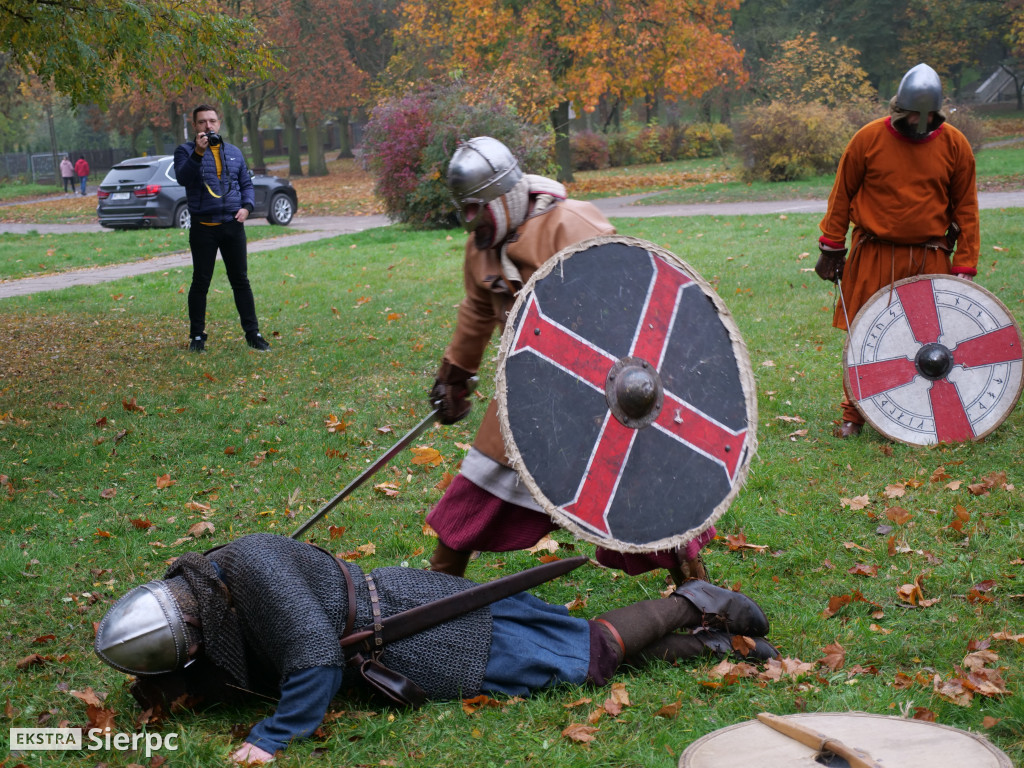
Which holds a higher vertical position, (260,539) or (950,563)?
(260,539)

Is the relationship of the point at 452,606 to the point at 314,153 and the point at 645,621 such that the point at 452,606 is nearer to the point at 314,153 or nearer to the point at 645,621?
the point at 645,621

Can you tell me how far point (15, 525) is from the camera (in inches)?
187

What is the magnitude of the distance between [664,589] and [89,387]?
501 cm

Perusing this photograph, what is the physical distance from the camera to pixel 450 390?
3545 millimetres

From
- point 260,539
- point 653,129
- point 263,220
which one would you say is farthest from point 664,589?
point 653,129

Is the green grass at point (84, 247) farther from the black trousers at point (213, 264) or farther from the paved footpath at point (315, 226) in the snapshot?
the black trousers at point (213, 264)

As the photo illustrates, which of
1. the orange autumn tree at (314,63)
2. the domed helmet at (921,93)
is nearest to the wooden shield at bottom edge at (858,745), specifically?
the domed helmet at (921,93)

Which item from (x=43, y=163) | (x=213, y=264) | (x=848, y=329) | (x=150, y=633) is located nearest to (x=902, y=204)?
(x=848, y=329)

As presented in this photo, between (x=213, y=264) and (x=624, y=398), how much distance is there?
597 centimetres

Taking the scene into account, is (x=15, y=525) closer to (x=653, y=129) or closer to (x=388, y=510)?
(x=388, y=510)

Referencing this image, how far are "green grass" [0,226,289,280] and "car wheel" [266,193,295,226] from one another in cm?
63

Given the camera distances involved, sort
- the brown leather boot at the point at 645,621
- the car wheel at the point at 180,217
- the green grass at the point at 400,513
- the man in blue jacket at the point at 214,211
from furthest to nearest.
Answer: the car wheel at the point at 180,217
the man in blue jacket at the point at 214,211
the brown leather boot at the point at 645,621
the green grass at the point at 400,513

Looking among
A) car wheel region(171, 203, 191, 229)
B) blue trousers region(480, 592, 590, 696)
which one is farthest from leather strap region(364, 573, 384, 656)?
car wheel region(171, 203, 191, 229)

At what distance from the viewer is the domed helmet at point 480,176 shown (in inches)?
123
